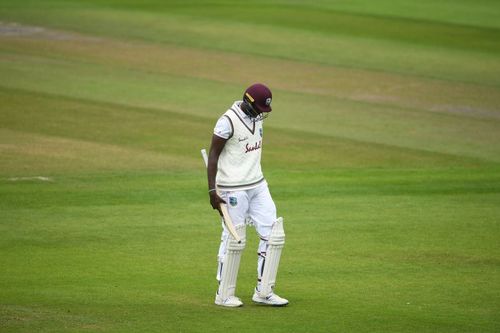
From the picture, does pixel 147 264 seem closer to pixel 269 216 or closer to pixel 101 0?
pixel 269 216

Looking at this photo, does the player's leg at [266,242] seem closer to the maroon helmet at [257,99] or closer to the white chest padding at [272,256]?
the white chest padding at [272,256]

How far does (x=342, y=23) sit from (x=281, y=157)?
15.6 meters

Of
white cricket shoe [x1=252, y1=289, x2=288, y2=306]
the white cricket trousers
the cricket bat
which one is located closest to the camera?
the cricket bat

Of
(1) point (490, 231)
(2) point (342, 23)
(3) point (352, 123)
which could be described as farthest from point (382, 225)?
(2) point (342, 23)

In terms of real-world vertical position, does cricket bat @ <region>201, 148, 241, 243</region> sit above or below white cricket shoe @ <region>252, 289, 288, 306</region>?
above

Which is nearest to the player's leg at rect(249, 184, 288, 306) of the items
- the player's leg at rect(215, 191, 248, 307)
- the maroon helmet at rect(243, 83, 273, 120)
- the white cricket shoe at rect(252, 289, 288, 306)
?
the white cricket shoe at rect(252, 289, 288, 306)

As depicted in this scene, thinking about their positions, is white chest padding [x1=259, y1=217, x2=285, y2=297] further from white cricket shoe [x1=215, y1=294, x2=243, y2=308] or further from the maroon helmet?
the maroon helmet

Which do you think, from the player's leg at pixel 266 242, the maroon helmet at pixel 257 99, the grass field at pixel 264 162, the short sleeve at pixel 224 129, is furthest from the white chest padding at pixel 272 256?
the maroon helmet at pixel 257 99

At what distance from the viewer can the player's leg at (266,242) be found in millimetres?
10148

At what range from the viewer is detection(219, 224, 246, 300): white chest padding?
33.2 feet

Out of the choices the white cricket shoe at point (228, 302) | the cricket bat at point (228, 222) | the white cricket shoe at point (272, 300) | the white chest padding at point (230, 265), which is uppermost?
Answer: the cricket bat at point (228, 222)

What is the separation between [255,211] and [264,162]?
8.30 m

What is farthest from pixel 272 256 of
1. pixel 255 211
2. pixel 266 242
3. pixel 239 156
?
pixel 239 156

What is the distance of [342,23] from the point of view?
3388 centimetres
